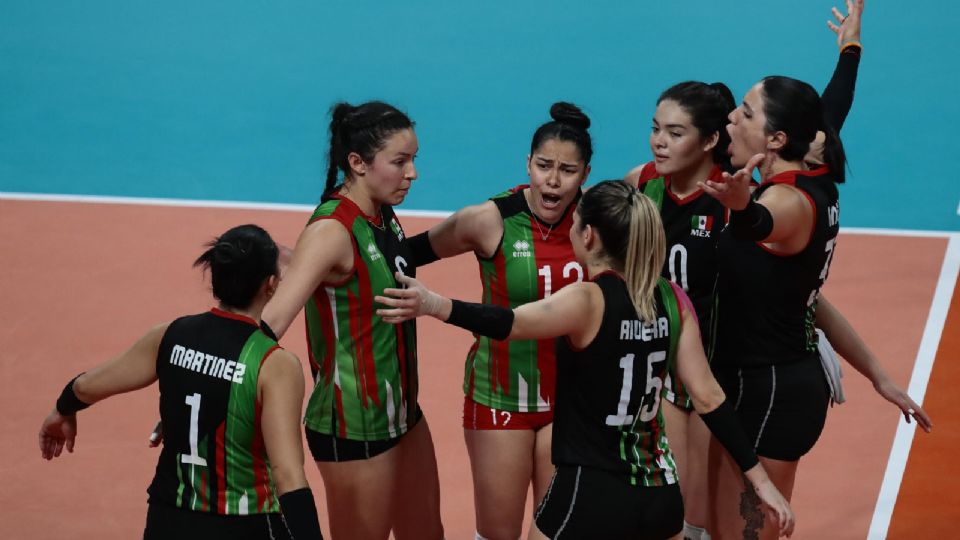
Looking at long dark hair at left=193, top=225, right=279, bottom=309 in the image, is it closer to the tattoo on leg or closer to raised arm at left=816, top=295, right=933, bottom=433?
the tattoo on leg

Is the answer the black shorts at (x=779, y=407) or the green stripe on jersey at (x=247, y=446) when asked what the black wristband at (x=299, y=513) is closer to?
the green stripe on jersey at (x=247, y=446)

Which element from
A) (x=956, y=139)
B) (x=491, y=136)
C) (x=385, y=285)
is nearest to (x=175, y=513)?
(x=385, y=285)

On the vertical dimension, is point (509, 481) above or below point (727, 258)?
below

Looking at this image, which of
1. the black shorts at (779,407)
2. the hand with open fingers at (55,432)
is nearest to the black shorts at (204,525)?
the hand with open fingers at (55,432)

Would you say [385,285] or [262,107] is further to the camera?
[262,107]

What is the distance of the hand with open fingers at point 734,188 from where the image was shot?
16.5ft

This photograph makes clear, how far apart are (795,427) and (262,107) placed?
32.2ft

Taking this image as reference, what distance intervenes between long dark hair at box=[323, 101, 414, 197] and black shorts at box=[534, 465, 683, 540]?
62.7 inches

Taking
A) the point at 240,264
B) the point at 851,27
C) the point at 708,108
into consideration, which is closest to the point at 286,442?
the point at 240,264

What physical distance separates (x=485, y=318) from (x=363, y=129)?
1237 millimetres

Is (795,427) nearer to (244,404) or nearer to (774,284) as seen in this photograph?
(774,284)

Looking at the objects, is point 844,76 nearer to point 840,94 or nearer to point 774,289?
point 840,94

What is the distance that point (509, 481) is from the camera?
19.8 ft

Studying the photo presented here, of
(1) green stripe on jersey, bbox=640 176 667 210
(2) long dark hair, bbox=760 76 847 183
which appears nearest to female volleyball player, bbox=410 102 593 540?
(1) green stripe on jersey, bbox=640 176 667 210
